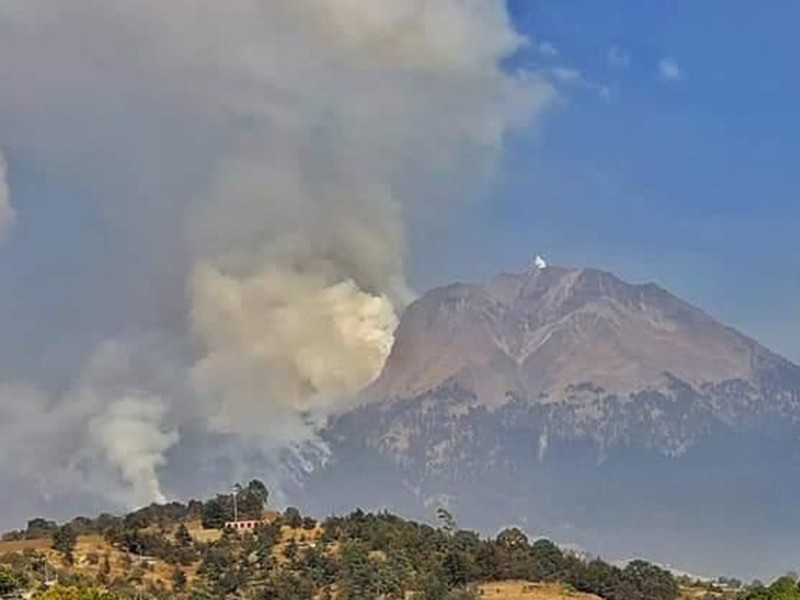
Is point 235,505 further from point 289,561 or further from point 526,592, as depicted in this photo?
point 526,592

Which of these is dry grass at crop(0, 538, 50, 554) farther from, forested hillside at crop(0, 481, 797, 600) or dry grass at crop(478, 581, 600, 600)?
dry grass at crop(478, 581, 600, 600)

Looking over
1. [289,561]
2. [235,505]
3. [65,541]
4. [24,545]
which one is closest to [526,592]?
[289,561]

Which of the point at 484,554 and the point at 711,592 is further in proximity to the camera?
the point at 711,592

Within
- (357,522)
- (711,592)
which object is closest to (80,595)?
(357,522)

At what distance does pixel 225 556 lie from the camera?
406 ft

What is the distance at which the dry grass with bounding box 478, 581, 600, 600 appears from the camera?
409 ft

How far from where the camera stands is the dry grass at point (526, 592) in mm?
124594

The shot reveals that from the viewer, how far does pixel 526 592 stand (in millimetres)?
127562

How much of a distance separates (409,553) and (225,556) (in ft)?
60.0

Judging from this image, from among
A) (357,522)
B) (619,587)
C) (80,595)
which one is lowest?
(80,595)

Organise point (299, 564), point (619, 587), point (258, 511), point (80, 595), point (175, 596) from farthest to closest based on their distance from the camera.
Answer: point (258, 511), point (619, 587), point (299, 564), point (175, 596), point (80, 595)

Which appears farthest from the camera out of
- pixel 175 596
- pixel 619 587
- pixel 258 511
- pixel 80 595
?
pixel 258 511

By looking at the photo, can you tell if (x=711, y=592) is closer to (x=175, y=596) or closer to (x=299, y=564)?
(x=299, y=564)

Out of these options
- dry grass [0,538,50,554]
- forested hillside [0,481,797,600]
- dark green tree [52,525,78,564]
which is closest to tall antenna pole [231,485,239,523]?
forested hillside [0,481,797,600]
